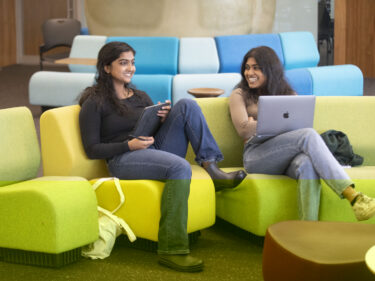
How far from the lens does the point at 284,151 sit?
12.2 ft

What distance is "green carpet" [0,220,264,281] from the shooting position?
332 cm

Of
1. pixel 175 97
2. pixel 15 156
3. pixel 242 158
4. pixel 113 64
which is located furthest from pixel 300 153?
pixel 175 97

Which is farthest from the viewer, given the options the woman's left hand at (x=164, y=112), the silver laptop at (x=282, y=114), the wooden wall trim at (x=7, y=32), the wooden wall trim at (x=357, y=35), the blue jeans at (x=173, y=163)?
the wooden wall trim at (x=7, y=32)

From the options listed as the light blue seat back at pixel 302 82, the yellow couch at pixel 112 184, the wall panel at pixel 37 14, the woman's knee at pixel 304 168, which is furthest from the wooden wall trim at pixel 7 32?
the woman's knee at pixel 304 168

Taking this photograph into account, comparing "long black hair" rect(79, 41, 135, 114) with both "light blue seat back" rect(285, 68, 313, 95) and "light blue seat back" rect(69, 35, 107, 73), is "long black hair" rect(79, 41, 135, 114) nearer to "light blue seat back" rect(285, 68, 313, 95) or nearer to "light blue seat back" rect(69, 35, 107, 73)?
"light blue seat back" rect(285, 68, 313, 95)

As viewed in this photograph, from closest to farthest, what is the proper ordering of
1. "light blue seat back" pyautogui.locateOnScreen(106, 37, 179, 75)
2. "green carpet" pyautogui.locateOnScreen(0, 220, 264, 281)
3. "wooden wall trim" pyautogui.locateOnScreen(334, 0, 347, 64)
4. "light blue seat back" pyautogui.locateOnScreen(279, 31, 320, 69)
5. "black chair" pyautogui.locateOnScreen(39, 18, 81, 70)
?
"green carpet" pyautogui.locateOnScreen(0, 220, 264, 281) → "light blue seat back" pyautogui.locateOnScreen(106, 37, 179, 75) → "light blue seat back" pyautogui.locateOnScreen(279, 31, 320, 69) → "black chair" pyautogui.locateOnScreen(39, 18, 81, 70) → "wooden wall trim" pyautogui.locateOnScreen(334, 0, 347, 64)

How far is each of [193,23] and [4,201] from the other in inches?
212

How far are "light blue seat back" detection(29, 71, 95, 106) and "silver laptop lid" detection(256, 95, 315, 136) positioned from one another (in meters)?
4.22

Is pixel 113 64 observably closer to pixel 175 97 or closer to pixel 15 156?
pixel 15 156

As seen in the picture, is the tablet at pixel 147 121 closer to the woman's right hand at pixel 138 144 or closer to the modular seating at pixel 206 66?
the woman's right hand at pixel 138 144

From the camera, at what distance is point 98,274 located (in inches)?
132

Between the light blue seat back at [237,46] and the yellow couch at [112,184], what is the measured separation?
3.93 metres

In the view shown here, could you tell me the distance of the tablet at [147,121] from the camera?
12.2 ft

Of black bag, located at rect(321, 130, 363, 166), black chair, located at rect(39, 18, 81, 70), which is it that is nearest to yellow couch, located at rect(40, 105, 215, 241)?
black bag, located at rect(321, 130, 363, 166)
